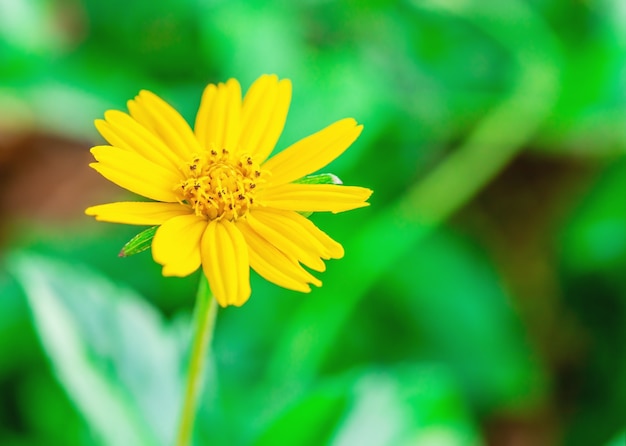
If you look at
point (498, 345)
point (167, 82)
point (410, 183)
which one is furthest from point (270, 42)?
point (498, 345)

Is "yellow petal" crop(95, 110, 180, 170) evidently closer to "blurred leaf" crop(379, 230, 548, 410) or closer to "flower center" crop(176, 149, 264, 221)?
"flower center" crop(176, 149, 264, 221)

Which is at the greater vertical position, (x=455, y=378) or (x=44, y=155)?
(x=44, y=155)

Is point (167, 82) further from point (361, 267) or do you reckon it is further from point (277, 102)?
point (277, 102)

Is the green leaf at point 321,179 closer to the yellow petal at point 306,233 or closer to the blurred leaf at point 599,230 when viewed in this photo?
the yellow petal at point 306,233

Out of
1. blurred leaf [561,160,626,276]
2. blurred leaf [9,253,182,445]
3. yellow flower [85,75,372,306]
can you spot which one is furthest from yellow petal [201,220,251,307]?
blurred leaf [561,160,626,276]

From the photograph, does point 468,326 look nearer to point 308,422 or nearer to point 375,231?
point 375,231

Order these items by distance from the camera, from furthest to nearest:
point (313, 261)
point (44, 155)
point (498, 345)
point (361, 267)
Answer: point (44, 155)
point (498, 345)
point (361, 267)
point (313, 261)

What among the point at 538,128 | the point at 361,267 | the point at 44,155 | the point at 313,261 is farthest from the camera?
the point at 44,155
